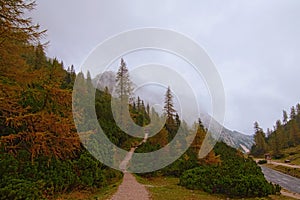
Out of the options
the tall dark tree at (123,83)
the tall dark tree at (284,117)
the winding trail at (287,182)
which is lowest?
the winding trail at (287,182)

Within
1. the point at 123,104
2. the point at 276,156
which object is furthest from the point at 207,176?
the point at 276,156

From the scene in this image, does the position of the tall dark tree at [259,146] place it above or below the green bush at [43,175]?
above

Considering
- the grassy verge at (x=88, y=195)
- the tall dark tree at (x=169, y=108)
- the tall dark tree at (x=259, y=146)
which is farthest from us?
the tall dark tree at (x=259, y=146)

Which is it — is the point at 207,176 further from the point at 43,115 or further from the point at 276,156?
the point at 276,156

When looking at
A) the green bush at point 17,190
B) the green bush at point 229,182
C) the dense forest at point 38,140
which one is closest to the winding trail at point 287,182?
the green bush at point 229,182

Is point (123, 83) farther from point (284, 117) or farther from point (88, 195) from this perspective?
point (284, 117)

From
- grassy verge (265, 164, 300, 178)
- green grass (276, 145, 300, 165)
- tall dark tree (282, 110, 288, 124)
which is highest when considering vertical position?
tall dark tree (282, 110, 288, 124)

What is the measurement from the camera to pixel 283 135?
295 ft

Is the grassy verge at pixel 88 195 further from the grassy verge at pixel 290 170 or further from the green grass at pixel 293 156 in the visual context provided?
the green grass at pixel 293 156

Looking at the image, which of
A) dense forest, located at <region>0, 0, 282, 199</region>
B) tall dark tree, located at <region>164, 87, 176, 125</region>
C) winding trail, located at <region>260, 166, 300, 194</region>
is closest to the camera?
dense forest, located at <region>0, 0, 282, 199</region>

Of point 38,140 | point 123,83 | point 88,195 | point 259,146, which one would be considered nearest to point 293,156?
point 259,146

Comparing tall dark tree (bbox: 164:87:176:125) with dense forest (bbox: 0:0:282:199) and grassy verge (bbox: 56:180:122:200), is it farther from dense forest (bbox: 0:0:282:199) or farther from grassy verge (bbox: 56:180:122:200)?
grassy verge (bbox: 56:180:122:200)

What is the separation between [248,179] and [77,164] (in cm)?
997

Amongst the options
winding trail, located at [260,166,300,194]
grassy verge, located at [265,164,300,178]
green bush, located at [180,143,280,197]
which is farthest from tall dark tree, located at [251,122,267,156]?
green bush, located at [180,143,280,197]
